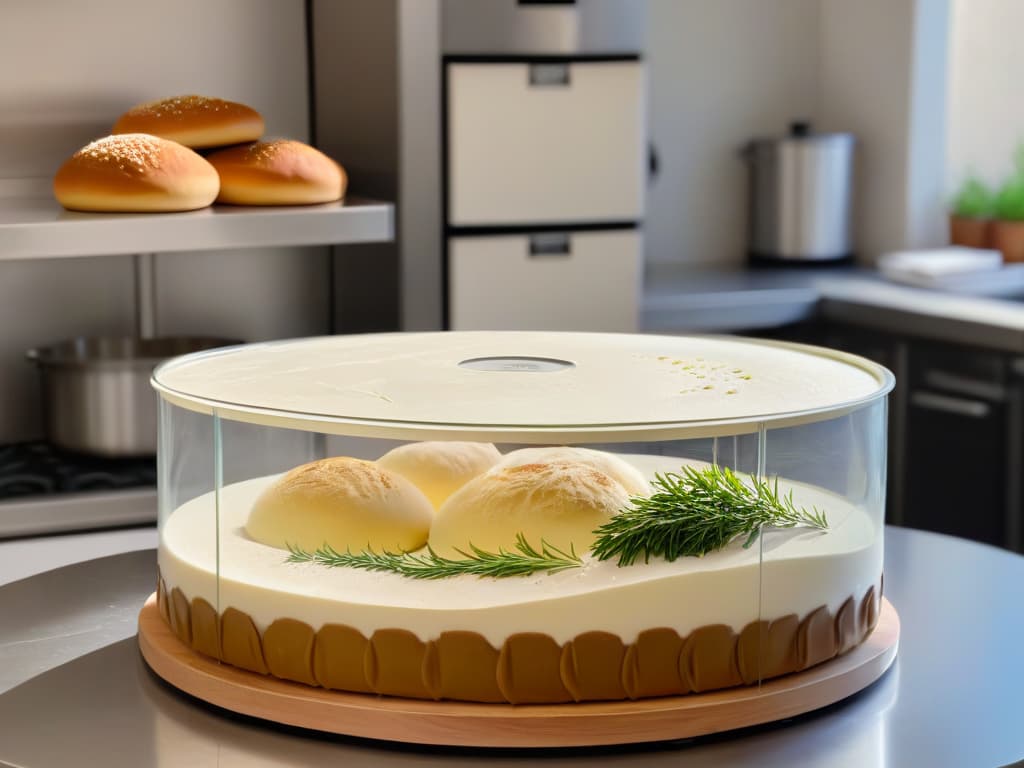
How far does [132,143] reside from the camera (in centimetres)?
177

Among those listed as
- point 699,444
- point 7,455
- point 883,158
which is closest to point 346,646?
point 699,444

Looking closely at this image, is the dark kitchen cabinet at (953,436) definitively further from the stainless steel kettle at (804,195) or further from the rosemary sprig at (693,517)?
the rosemary sprig at (693,517)

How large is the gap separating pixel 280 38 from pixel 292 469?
1.46 metres

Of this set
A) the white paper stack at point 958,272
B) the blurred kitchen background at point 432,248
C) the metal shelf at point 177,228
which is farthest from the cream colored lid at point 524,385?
the white paper stack at point 958,272

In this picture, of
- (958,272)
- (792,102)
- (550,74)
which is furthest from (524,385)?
(792,102)

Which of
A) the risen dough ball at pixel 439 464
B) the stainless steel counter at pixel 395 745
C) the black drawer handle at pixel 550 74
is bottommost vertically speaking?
the stainless steel counter at pixel 395 745

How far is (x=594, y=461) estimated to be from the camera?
959 mm

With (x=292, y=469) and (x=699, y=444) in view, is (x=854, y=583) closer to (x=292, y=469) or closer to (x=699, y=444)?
(x=699, y=444)

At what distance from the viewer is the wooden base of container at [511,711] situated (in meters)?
0.86

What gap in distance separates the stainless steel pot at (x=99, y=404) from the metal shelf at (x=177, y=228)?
7.1 inches

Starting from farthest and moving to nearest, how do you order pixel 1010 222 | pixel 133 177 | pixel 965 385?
pixel 1010 222 → pixel 965 385 → pixel 133 177

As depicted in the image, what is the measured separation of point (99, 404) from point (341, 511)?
103 centimetres

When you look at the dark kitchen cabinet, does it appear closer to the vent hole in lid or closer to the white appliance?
the white appliance

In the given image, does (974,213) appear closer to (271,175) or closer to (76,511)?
(271,175)
